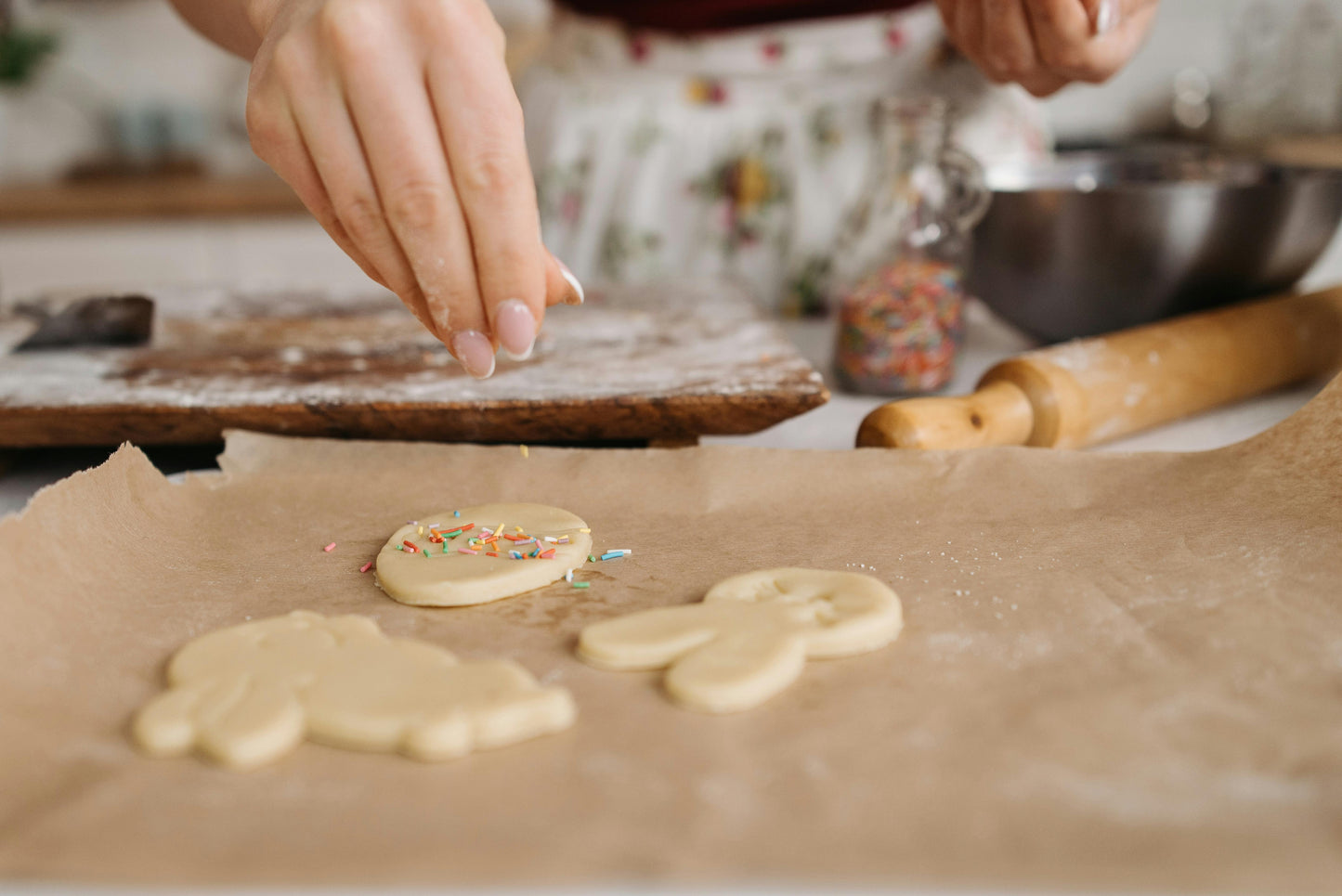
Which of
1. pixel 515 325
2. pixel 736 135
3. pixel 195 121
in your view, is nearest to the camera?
pixel 515 325

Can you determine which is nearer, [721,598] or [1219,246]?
[721,598]

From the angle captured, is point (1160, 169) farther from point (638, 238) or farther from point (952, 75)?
point (638, 238)

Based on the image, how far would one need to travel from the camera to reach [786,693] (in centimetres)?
62

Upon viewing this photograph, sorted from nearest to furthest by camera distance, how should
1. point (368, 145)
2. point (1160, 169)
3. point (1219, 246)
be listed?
point (368, 145)
point (1219, 246)
point (1160, 169)

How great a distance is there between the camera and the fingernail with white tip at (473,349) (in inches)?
28.8

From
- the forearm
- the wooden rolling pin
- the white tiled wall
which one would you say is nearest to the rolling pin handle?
the wooden rolling pin

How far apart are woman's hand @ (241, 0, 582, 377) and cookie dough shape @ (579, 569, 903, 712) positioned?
217mm

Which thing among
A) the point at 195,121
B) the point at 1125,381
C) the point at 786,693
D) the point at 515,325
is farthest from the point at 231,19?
the point at 195,121

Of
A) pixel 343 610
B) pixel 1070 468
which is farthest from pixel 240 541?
pixel 1070 468

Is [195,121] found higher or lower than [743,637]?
lower

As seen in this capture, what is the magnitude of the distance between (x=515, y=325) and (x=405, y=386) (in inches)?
12.9

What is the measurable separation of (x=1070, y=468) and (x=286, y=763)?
2.19 ft

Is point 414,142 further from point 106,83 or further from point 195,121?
point 106,83

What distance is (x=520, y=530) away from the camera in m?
0.81
